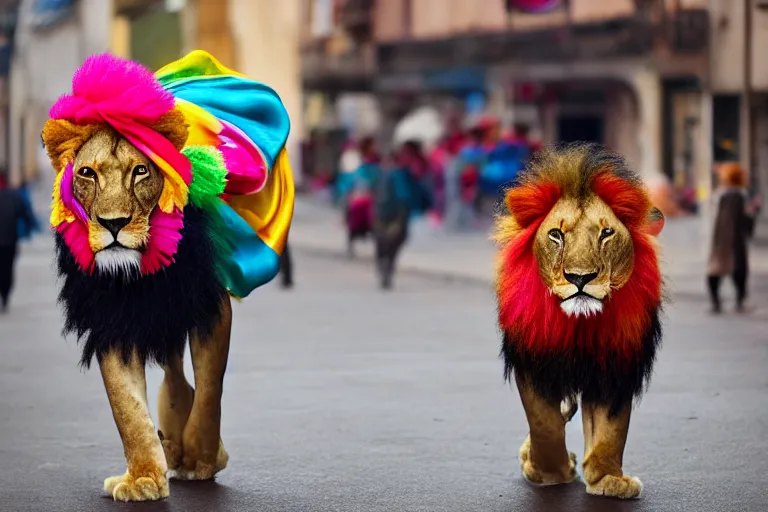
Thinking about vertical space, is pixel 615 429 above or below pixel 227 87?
below

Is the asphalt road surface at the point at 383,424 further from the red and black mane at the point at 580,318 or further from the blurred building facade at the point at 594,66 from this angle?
the blurred building facade at the point at 594,66

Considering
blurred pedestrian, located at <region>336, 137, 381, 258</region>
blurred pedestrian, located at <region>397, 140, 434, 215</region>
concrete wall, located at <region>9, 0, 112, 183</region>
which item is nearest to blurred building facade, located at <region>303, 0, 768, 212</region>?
blurred pedestrian, located at <region>397, 140, 434, 215</region>

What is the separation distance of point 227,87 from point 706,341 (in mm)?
6905

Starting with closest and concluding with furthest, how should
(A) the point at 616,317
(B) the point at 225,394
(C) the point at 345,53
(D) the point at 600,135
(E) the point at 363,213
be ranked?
(A) the point at 616,317 < (B) the point at 225,394 < (E) the point at 363,213 < (D) the point at 600,135 < (C) the point at 345,53

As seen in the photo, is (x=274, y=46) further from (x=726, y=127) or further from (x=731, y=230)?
(x=731, y=230)

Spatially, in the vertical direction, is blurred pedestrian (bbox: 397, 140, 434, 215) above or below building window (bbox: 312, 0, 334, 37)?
below

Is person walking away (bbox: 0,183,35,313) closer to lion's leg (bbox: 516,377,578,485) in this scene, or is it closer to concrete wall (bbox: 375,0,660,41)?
lion's leg (bbox: 516,377,578,485)

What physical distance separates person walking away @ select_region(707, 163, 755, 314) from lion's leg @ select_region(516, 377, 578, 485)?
929 centimetres

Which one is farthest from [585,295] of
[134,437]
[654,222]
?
[134,437]

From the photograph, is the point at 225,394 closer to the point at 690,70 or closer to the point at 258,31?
the point at 690,70

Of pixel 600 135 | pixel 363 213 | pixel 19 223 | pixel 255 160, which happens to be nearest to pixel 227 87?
pixel 255 160

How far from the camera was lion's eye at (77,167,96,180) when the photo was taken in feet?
24.8

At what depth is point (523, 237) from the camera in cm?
781

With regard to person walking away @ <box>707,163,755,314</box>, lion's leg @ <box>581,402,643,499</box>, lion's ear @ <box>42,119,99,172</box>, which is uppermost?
lion's ear @ <box>42,119,99,172</box>
